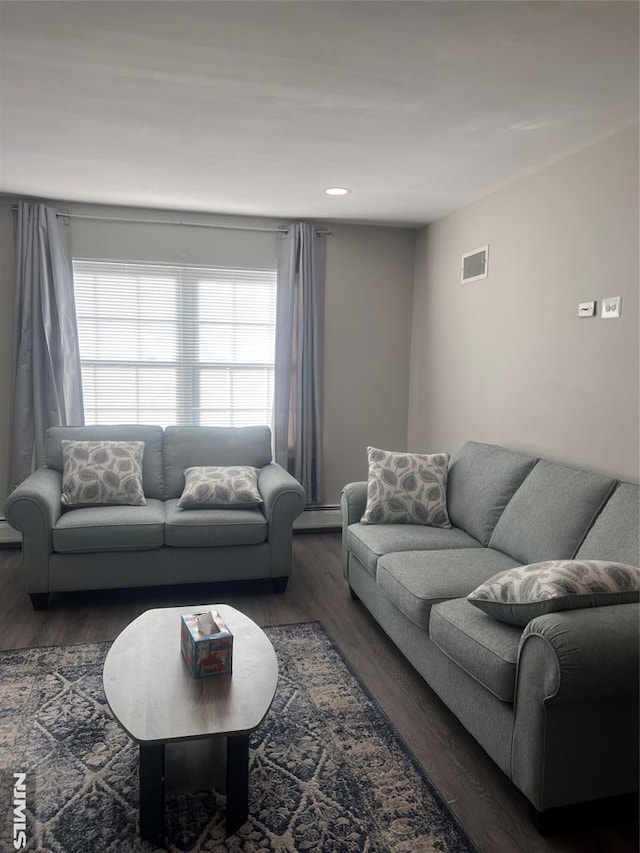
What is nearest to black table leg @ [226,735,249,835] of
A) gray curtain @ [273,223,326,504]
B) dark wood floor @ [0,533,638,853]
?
dark wood floor @ [0,533,638,853]

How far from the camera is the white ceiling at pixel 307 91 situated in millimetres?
1948

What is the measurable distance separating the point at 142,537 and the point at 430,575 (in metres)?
1.69

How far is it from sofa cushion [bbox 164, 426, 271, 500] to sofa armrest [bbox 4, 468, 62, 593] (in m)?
0.90

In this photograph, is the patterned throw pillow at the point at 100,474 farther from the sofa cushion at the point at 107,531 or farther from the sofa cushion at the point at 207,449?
the sofa cushion at the point at 207,449

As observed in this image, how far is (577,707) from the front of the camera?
1890 millimetres

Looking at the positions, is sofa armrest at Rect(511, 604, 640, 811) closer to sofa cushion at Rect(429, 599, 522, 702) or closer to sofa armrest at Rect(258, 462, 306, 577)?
sofa cushion at Rect(429, 599, 522, 702)

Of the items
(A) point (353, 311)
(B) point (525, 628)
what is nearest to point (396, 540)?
(B) point (525, 628)

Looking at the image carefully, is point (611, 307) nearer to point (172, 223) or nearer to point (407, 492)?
point (407, 492)

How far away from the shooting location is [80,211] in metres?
4.52

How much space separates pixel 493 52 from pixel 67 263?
11.1ft

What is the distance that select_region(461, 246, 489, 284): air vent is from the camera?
160 inches

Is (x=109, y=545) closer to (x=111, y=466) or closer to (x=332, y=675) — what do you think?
(x=111, y=466)

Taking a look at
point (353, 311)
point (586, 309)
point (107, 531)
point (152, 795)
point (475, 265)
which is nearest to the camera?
point (152, 795)

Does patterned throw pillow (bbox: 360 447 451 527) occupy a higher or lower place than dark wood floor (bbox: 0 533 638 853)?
higher
